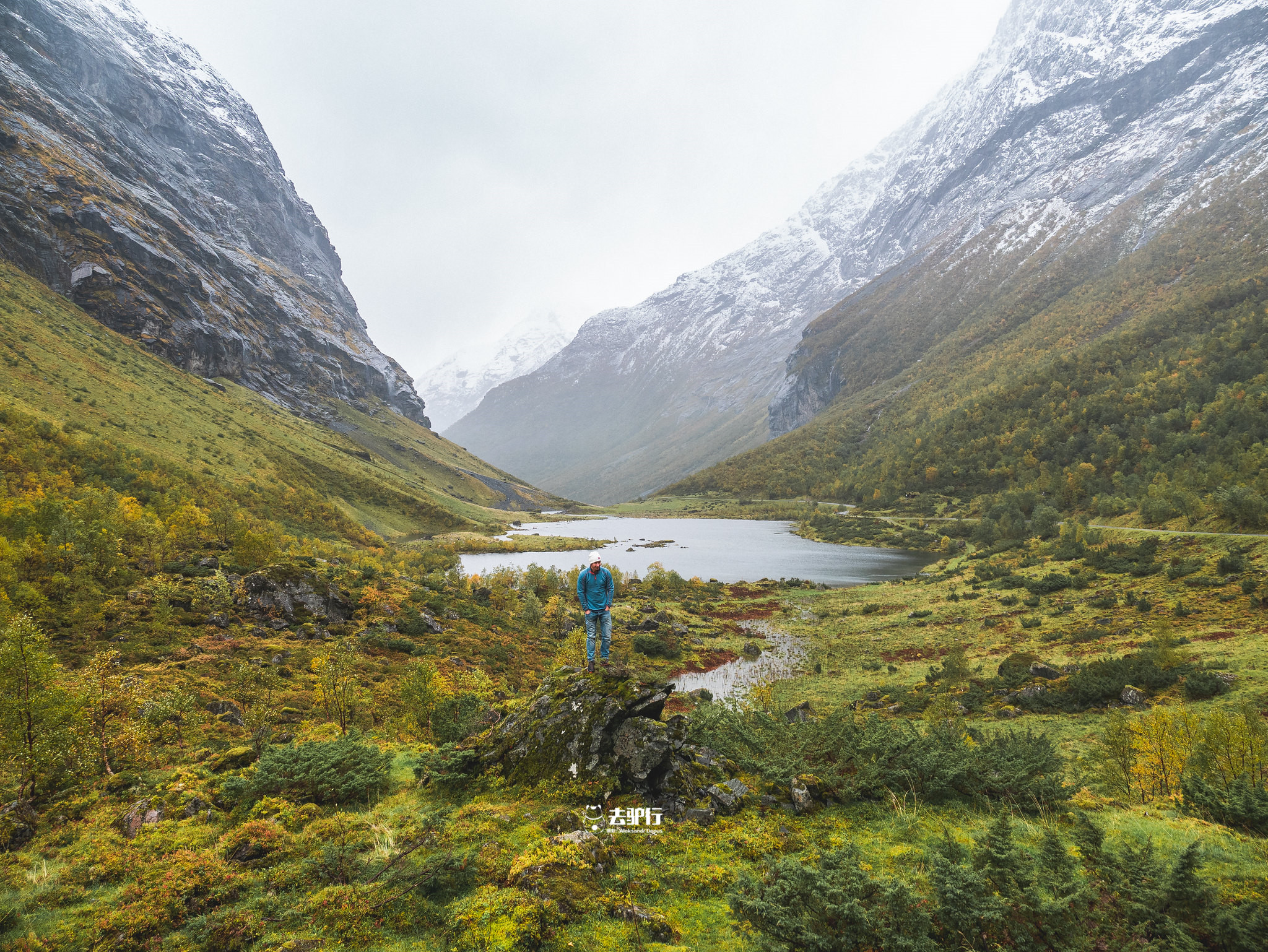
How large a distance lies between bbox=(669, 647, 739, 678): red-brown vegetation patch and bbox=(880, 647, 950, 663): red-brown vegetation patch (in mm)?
10418

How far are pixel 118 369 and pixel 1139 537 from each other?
148 meters

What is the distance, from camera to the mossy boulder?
10836mm

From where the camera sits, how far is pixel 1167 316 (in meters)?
117

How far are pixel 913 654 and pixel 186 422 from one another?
11257cm

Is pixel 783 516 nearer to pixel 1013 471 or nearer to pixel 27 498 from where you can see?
pixel 1013 471

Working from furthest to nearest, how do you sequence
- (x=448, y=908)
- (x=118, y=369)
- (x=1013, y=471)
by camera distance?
(x=1013, y=471), (x=118, y=369), (x=448, y=908)

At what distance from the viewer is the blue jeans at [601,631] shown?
1376 centimetres

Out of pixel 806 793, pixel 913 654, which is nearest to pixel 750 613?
pixel 913 654

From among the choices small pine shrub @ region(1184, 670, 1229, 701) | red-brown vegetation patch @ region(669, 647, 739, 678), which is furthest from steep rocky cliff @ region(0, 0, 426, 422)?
small pine shrub @ region(1184, 670, 1229, 701)

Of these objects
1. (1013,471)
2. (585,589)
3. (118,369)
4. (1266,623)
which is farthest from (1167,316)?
(118,369)

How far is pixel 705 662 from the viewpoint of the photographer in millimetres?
38406

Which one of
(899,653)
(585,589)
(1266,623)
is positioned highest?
(585,589)

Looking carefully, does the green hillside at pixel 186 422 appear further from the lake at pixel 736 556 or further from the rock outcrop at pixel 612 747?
the rock outcrop at pixel 612 747

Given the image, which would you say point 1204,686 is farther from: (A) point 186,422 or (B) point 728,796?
(A) point 186,422
